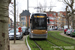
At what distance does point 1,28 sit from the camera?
13.5 feet

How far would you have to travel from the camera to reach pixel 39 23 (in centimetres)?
1606

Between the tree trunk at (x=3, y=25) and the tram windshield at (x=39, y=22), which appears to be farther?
the tram windshield at (x=39, y=22)

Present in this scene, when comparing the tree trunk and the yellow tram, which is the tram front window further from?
the tree trunk

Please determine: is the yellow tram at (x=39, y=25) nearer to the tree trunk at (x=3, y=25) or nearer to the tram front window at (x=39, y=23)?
the tram front window at (x=39, y=23)

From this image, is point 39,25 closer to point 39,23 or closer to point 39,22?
point 39,23

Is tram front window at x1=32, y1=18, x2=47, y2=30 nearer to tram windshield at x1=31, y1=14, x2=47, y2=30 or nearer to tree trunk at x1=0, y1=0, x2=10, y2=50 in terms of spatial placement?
tram windshield at x1=31, y1=14, x2=47, y2=30

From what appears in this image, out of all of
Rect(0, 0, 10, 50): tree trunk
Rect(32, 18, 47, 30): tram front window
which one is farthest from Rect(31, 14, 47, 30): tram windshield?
Rect(0, 0, 10, 50): tree trunk

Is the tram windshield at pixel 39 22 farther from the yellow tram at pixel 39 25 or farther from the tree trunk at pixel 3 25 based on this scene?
the tree trunk at pixel 3 25

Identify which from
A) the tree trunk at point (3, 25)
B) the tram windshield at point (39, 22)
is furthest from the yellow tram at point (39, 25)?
the tree trunk at point (3, 25)

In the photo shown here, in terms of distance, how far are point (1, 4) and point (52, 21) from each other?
93.5 m

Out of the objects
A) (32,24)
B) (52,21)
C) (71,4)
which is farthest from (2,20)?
(52,21)

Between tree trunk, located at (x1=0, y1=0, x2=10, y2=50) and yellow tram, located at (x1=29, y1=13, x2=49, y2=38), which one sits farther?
yellow tram, located at (x1=29, y1=13, x2=49, y2=38)

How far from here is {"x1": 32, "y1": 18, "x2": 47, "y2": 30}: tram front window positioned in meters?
16.1

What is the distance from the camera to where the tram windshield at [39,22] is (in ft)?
52.8
